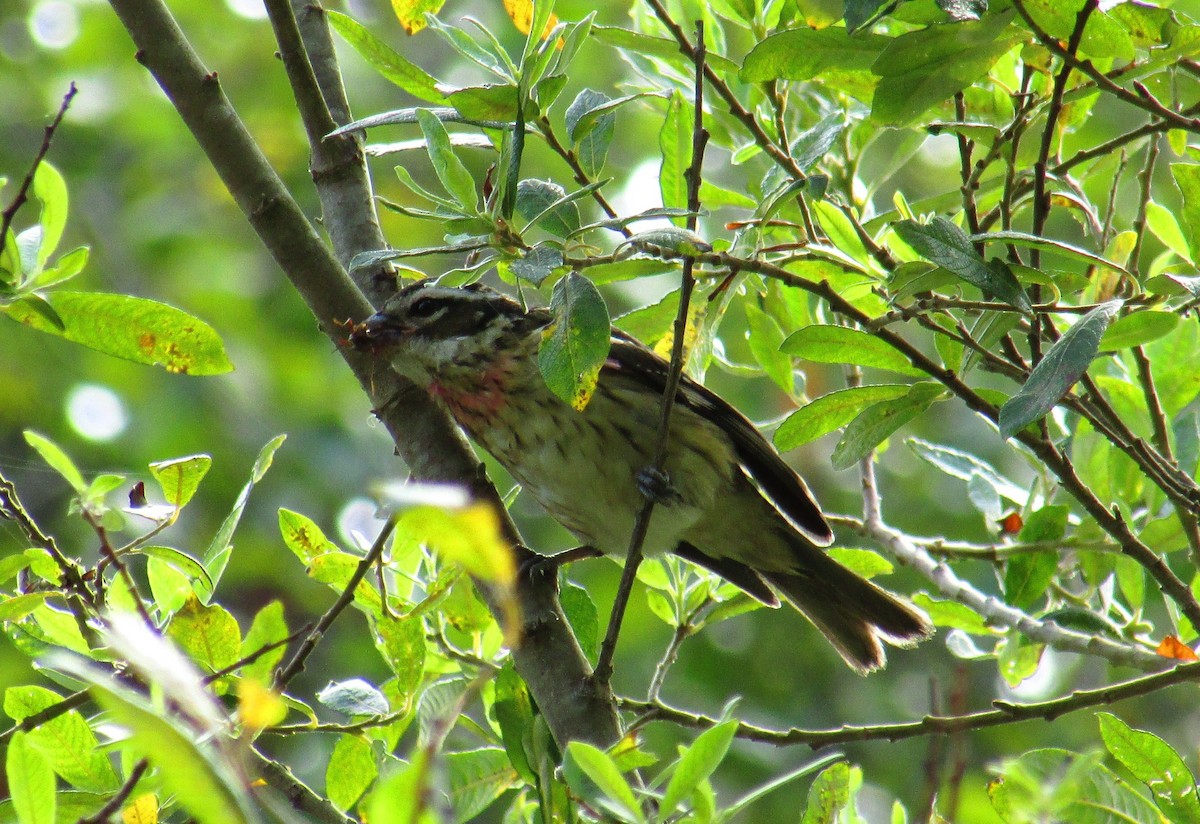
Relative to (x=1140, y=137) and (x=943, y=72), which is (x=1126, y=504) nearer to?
(x=1140, y=137)

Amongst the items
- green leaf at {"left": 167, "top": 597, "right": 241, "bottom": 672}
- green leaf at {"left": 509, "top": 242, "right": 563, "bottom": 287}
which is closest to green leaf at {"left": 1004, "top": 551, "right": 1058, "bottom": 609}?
green leaf at {"left": 509, "top": 242, "right": 563, "bottom": 287}

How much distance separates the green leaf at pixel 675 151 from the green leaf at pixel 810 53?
1.59ft

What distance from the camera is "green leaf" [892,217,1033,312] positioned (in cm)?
245

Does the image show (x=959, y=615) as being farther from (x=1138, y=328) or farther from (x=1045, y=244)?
(x=1045, y=244)

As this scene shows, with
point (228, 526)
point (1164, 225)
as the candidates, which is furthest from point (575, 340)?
point (1164, 225)

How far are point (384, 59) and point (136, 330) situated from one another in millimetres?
884

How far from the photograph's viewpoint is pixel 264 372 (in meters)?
9.48

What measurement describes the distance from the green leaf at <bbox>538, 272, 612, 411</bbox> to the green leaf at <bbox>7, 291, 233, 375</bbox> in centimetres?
86

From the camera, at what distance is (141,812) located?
7.59 feet

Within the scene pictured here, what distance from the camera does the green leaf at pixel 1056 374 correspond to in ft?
7.38

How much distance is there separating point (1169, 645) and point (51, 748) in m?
2.65

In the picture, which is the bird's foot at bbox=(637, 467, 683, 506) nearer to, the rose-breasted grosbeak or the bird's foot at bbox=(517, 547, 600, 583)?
the rose-breasted grosbeak

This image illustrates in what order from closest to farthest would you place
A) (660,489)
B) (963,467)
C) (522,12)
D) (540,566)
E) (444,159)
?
(444,159)
(522,12)
(540,566)
(660,489)
(963,467)

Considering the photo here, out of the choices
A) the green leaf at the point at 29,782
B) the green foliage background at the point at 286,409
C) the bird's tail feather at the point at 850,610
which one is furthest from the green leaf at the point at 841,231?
the green foliage background at the point at 286,409
